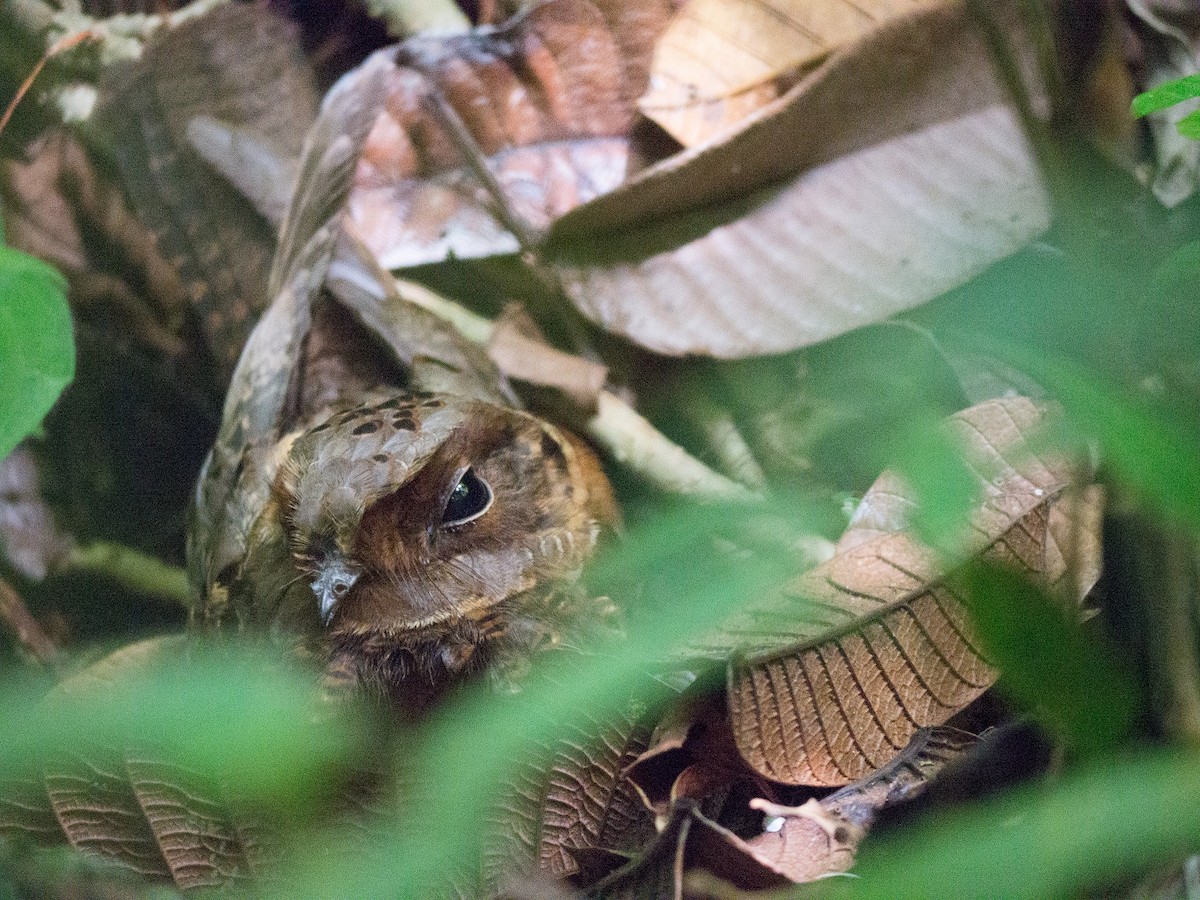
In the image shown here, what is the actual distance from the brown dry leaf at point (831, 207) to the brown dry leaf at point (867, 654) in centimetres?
72

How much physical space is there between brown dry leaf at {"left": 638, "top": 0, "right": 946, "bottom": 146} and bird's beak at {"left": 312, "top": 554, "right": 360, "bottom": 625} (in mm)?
1190

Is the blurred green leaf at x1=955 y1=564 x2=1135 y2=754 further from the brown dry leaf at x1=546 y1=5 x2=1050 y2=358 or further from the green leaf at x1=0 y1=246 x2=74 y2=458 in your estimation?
the brown dry leaf at x1=546 y1=5 x2=1050 y2=358

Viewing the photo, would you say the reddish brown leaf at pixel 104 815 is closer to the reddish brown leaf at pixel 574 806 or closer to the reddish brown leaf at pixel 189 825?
the reddish brown leaf at pixel 189 825

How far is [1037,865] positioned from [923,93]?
1.82 metres

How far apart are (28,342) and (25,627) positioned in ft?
4.80

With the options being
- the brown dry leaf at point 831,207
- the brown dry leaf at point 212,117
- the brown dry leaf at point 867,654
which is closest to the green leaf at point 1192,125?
the brown dry leaf at point 867,654

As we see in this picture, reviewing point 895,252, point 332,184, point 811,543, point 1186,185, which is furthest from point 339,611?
point 1186,185

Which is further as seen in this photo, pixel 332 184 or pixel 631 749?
pixel 332 184

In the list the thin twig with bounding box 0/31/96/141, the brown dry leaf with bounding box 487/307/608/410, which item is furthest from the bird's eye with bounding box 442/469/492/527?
the thin twig with bounding box 0/31/96/141

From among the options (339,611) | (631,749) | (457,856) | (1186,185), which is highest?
(1186,185)

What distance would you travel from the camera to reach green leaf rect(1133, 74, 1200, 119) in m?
0.98

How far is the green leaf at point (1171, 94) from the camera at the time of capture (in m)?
0.98

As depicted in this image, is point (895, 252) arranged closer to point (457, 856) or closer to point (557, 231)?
point (557, 231)

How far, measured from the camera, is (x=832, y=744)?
130 cm
